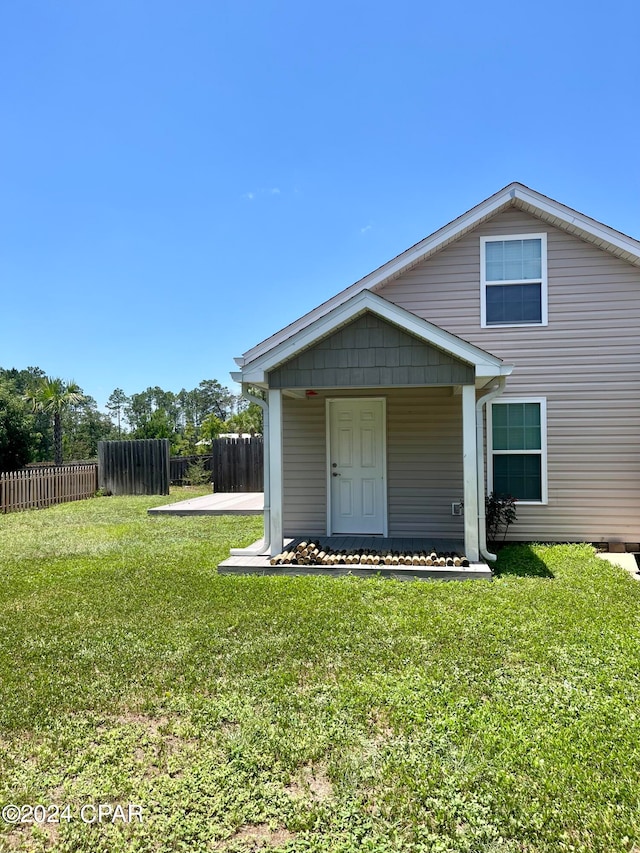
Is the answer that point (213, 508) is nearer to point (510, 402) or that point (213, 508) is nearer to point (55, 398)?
point (510, 402)

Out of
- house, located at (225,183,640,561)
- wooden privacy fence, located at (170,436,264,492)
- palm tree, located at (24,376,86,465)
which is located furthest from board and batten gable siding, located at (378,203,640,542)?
palm tree, located at (24,376,86,465)

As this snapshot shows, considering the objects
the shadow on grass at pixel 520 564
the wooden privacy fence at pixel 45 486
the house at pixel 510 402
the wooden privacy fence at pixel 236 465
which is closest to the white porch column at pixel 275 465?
the house at pixel 510 402

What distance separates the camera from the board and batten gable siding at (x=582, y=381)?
7668 millimetres

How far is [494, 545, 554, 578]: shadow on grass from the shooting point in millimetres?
6074

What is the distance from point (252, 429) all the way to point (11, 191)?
2214 centimetres

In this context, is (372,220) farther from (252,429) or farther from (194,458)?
(252,429)

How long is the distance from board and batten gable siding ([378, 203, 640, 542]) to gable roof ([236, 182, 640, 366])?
163mm

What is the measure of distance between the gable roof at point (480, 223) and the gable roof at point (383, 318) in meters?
0.89

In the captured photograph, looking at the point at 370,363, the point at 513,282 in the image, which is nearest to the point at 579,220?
the point at 513,282

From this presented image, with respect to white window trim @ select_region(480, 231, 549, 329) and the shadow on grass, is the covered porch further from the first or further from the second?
white window trim @ select_region(480, 231, 549, 329)

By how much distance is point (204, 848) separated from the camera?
6.44 ft

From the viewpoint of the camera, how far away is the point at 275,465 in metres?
6.52

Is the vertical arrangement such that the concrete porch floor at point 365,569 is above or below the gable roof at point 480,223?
below

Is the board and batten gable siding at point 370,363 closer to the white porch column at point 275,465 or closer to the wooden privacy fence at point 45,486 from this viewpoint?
the white porch column at point 275,465
